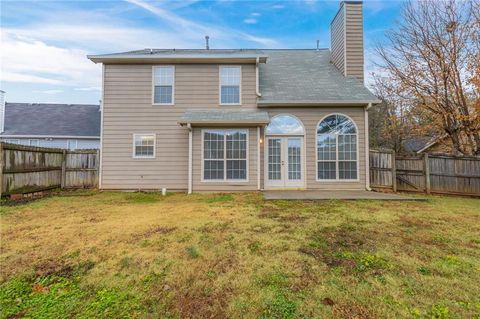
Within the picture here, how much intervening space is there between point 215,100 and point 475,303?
9.16 m

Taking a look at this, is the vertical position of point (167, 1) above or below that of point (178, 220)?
above

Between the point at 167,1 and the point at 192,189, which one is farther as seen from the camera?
the point at 167,1

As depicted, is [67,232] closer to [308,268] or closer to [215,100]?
[308,268]

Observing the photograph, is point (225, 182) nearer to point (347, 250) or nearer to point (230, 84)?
point (230, 84)

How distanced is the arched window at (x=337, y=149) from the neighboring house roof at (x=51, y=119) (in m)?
15.7

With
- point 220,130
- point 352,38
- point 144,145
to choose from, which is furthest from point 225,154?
point 352,38

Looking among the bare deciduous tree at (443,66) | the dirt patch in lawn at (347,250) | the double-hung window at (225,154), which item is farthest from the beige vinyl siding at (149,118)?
the bare deciduous tree at (443,66)

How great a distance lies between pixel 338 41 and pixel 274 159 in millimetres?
6620

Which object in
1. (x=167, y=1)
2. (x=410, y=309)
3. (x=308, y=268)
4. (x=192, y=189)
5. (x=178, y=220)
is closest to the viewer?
(x=410, y=309)

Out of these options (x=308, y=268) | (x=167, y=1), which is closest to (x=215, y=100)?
(x=167, y=1)

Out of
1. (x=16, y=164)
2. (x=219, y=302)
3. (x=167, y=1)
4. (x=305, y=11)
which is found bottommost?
(x=219, y=302)

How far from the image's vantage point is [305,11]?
14750 mm

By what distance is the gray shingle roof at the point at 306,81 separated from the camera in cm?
966

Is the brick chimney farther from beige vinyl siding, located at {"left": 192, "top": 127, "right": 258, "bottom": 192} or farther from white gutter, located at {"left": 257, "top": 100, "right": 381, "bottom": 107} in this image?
beige vinyl siding, located at {"left": 192, "top": 127, "right": 258, "bottom": 192}
